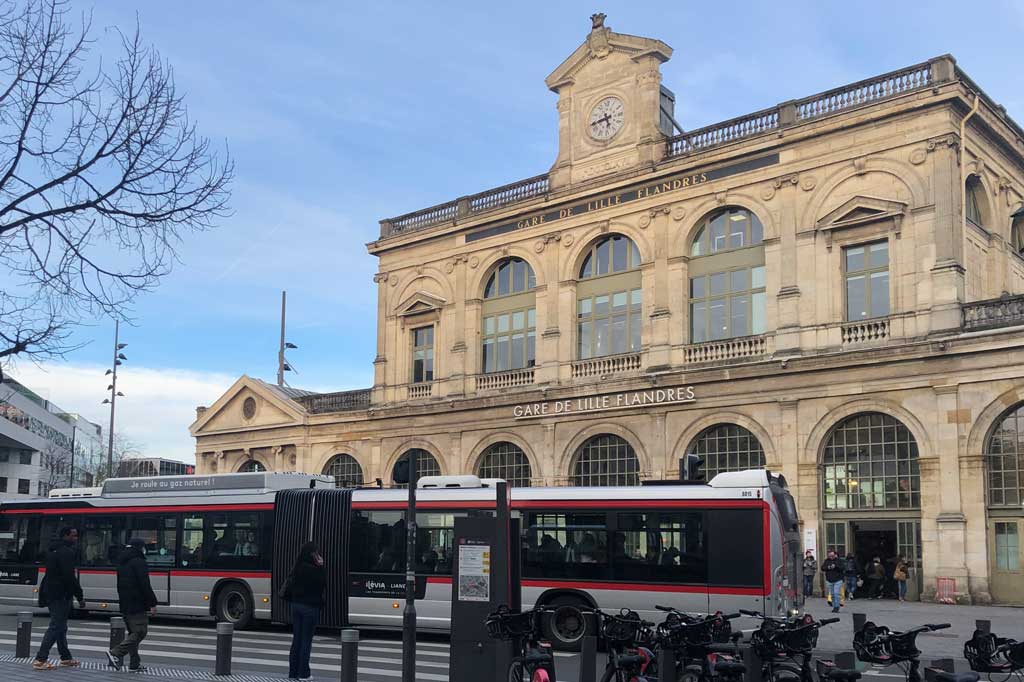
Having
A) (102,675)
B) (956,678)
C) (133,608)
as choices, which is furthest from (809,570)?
(956,678)

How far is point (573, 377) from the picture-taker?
122ft

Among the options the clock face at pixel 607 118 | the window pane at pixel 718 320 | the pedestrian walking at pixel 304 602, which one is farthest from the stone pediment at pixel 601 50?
the pedestrian walking at pixel 304 602

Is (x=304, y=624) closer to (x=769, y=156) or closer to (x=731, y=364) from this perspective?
(x=731, y=364)

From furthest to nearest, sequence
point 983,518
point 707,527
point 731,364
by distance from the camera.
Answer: point 731,364, point 983,518, point 707,527

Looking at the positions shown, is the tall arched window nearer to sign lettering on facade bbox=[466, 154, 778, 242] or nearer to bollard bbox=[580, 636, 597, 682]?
sign lettering on facade bbox=[466, 154, 778, 242]

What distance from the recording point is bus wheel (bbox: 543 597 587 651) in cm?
1920

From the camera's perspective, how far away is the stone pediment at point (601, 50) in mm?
36312

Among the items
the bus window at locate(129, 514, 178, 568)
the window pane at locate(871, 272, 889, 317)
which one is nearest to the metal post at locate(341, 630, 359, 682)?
the bus window at locate(129, 514, 178, 568)

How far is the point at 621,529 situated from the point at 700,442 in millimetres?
14495

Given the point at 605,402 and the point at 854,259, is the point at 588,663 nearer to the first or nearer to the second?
the point at 854,259

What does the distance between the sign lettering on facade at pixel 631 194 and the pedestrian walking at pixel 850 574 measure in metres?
11.6

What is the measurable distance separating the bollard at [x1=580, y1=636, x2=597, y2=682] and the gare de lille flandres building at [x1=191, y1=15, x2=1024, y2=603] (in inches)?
727

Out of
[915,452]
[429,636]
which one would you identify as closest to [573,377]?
[915,452]

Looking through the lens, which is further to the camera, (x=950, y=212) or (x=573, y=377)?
(x=573, y=377)
